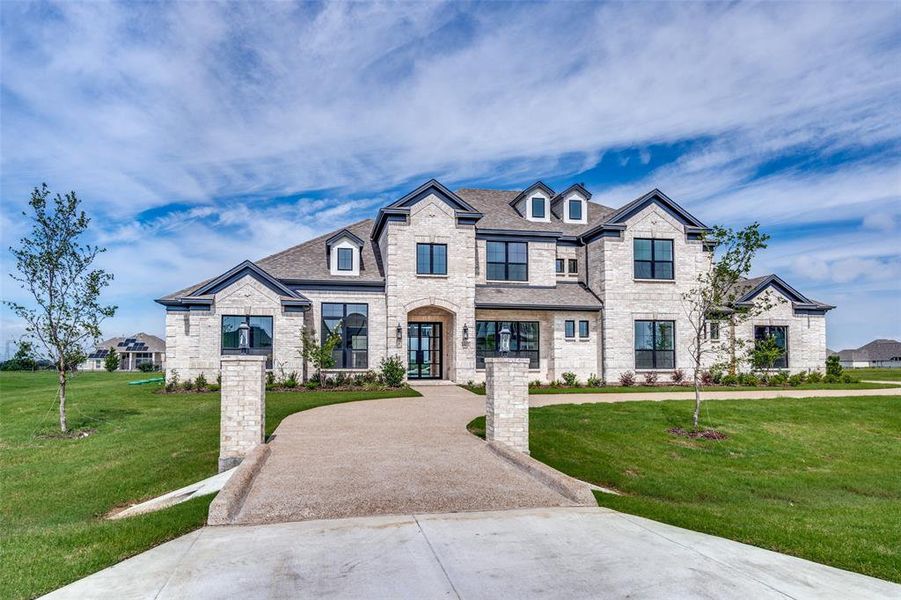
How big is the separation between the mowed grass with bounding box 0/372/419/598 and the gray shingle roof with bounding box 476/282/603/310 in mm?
6311

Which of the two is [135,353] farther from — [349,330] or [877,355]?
[877,355]

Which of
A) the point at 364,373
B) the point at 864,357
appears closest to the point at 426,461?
the point at 364,373

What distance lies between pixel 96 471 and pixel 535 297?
18.4 meters

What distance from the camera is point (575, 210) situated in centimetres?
2948

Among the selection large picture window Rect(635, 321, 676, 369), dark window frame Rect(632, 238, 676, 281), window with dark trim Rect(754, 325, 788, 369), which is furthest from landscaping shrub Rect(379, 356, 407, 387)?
window with dark trim Rect(754, 325, 788, 369)

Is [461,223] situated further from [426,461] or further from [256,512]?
[256,512]

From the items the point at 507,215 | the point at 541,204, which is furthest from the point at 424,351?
the point at 541,204

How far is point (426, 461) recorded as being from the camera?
10.4 metres

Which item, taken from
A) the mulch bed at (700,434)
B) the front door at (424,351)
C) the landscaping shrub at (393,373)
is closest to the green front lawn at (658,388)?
the landscaping shrub at (393,373)

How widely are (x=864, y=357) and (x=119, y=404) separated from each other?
9135cm

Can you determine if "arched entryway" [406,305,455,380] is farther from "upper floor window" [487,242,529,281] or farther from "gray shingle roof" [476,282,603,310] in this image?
"upper floor window" [487,242,529,281]

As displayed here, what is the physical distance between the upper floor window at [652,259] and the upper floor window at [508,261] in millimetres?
5218

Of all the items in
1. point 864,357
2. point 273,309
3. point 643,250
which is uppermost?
point 643,250

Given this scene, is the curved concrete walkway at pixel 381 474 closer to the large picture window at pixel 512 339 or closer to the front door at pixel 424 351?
the large picture window at pixel 512 339
